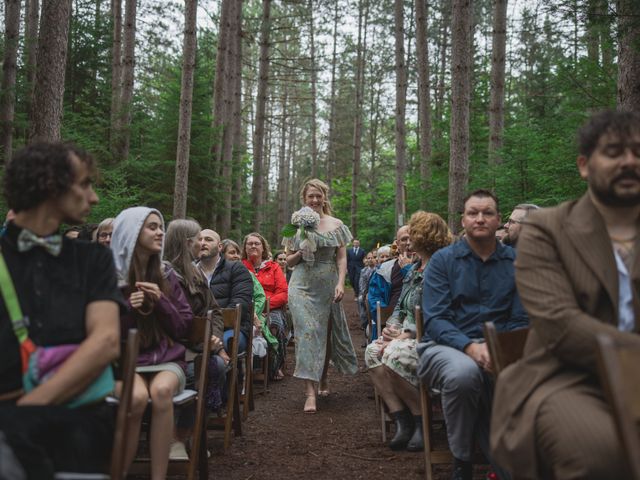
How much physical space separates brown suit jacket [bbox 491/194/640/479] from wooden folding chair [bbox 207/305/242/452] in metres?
3.41

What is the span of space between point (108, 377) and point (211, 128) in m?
13.5

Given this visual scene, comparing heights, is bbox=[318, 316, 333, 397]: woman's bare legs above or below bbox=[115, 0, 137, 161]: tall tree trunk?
below

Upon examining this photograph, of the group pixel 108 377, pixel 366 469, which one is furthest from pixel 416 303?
pixel 108 377

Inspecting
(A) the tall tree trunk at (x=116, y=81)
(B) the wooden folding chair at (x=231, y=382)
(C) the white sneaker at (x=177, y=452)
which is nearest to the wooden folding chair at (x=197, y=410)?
(C) the white sneaker at (x=177, y=452)

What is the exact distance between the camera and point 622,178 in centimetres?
273

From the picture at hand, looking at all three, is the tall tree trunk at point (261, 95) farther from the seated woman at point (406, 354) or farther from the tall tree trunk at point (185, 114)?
the seated woman at point (406, 354)

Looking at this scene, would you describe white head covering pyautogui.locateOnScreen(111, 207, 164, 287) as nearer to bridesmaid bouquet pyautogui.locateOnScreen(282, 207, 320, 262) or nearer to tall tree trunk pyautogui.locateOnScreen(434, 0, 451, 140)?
bridesmaid bouquet pyautogui.locateOnScreen(282, 207, 320, 262)

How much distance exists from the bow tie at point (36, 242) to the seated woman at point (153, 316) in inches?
52.4

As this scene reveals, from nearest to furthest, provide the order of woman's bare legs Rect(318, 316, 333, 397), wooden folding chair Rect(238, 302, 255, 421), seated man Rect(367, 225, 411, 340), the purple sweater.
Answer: the purple sweater
wooden folding chair Rect(238, 302, 255, 421)
seated man Rect(367, 225, 411, 340)
woman's bare legs Rect(318, 316, 333, 397)

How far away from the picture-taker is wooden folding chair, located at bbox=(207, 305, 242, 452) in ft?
18.9

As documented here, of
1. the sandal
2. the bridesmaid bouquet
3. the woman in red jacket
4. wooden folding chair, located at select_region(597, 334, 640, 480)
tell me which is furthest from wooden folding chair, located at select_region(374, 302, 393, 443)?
wooden folding chair, located at select_region(597, 334, 640, 480)

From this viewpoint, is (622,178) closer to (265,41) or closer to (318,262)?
(318,262)

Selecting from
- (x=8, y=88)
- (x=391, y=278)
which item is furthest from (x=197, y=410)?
(x=8, y=88)

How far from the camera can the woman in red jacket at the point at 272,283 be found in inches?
362
